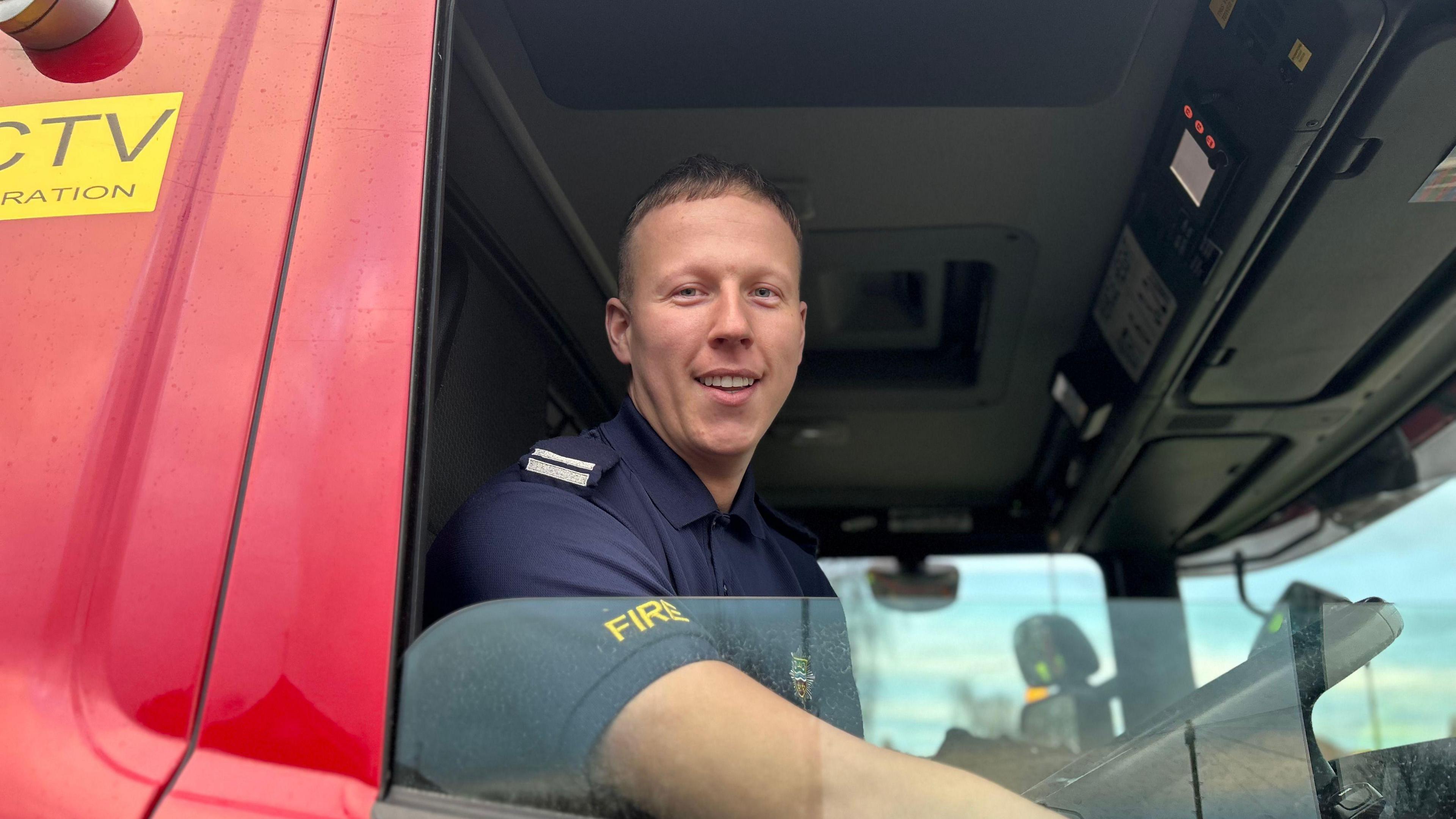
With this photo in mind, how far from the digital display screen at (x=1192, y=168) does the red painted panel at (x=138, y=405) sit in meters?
1.21

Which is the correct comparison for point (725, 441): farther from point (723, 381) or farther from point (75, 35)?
point (75, 35)

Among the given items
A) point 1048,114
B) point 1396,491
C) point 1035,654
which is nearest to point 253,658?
point 1035,654

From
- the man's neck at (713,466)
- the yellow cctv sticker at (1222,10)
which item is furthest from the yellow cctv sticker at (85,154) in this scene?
the yellow cctv sticker at (1222,10)

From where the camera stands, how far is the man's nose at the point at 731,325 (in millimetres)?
1235

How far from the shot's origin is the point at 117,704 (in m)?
0.78

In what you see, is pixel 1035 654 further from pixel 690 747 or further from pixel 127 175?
pixel 127 175

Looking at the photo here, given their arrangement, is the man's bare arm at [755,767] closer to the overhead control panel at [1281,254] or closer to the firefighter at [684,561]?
the firefighter at [684,561]

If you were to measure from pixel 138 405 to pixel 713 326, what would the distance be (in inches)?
24.8

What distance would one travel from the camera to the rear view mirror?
771 mm

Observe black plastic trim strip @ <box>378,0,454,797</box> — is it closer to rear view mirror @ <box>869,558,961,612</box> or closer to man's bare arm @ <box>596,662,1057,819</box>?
man's bare arm @ <box>596,662,1057,819</box>

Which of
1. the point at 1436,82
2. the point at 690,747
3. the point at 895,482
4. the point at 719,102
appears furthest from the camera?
the point at 895,482

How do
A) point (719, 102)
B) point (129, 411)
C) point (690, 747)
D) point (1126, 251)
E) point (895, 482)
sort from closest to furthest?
point (690, 747) < point (129, 411) < point (719, 102) < point (1126, 251) < point (895, 482)

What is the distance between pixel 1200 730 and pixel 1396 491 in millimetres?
2325

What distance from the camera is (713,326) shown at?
126cm
